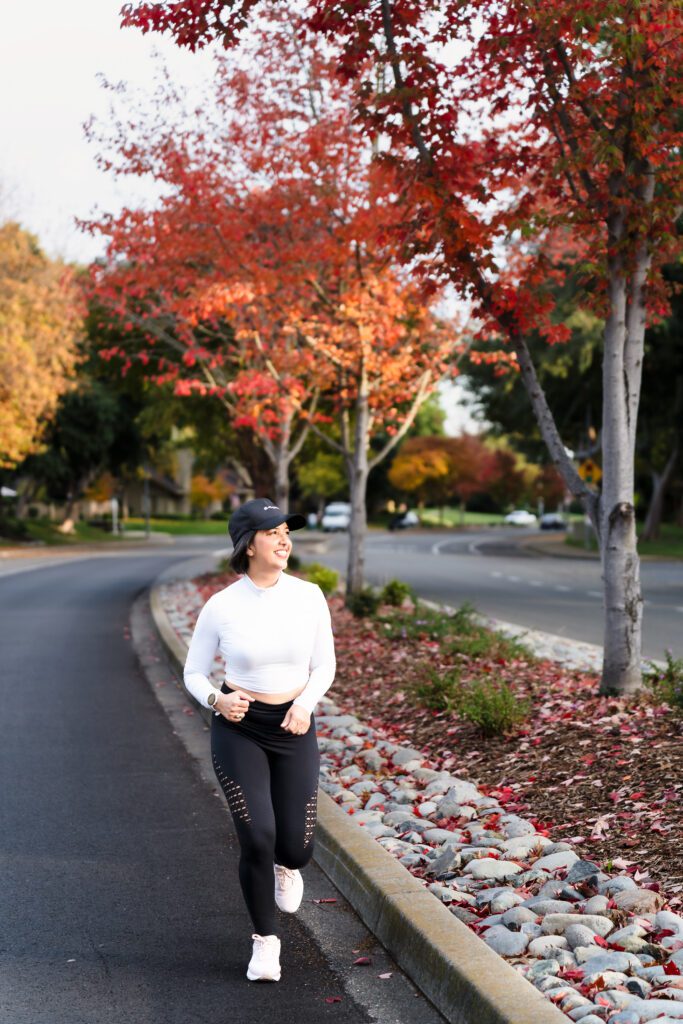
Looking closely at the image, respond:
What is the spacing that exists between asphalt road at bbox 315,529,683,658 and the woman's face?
10.0 meters

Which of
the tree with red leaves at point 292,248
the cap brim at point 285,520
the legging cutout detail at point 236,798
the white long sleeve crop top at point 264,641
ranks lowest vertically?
the legging cutout detail at point 236,798

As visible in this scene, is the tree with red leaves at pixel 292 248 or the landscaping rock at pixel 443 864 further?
the tree with red leaves at pixel 292 248

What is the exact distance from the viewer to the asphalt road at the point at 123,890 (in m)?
4.50

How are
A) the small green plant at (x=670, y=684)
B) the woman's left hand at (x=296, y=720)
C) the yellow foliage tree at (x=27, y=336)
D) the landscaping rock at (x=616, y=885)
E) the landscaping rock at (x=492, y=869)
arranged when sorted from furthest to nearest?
1. the yellow foliage tree at (x=27, y=336)
2. the small green plant at (x=670, y=684)
3. the landscaping rock at (x=492, y=869)
4. the landscaping rock at (x=616, y=885)
5. the woman's left hand at (x=296, y=720)

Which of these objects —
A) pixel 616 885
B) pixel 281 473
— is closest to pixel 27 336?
pixel 281 473

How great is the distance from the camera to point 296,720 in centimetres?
471

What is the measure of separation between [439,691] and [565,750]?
6.80ft

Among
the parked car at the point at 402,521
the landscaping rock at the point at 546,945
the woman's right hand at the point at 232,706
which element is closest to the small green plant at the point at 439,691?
the landscaping rock at the point at 546,945

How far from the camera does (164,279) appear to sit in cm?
1975

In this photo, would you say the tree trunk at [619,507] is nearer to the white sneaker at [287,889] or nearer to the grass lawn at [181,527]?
the white sneaker at [287,889]

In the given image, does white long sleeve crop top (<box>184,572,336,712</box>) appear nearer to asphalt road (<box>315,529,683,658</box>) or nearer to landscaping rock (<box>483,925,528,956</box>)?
landscaping rock (<box>483,925,528,956</box>)

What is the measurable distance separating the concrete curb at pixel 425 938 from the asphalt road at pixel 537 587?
868 cm

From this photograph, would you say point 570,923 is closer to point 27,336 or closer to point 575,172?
point 575,172

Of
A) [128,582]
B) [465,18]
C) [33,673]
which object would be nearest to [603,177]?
[465,18]
